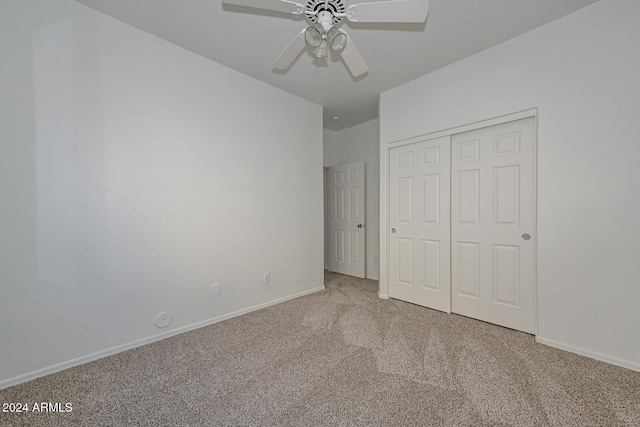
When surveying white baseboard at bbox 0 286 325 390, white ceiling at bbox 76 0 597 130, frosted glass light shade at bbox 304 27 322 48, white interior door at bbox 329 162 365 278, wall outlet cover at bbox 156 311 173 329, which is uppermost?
white ceiling at bbox 76 0 597 130

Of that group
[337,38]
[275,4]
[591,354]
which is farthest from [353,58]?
[591,354]

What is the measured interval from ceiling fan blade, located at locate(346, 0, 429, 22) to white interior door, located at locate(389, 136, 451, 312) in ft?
5.12

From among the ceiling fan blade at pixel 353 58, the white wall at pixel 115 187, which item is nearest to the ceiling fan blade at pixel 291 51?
the ceiling fan blade at pixel 353 58

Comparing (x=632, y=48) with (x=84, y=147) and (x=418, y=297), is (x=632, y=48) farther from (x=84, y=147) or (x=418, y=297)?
(x=84, y=147)

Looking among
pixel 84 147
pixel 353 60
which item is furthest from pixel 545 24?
pixel 84 147

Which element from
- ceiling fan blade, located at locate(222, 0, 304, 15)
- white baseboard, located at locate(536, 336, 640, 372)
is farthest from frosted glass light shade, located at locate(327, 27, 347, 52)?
white baseboard, located at locate(536, 336, 640, 372)

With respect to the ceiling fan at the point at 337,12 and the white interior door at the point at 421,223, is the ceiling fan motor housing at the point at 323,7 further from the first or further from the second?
the white interior door at the point at 421,223

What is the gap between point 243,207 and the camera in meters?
2.79

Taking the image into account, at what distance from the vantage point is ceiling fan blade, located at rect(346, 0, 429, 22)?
132 cm

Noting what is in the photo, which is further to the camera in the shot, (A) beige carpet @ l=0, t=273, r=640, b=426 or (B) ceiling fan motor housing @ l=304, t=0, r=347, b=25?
(B) ceiling fan motor housing @ l=304, t=0, r=347, b=25

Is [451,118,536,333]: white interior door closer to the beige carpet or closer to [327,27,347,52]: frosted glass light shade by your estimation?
the beige carpet

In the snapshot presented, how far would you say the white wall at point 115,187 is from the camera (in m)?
1.63

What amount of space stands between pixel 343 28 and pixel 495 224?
89.7 inches

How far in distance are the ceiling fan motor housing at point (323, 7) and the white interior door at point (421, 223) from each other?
5.79 ft
